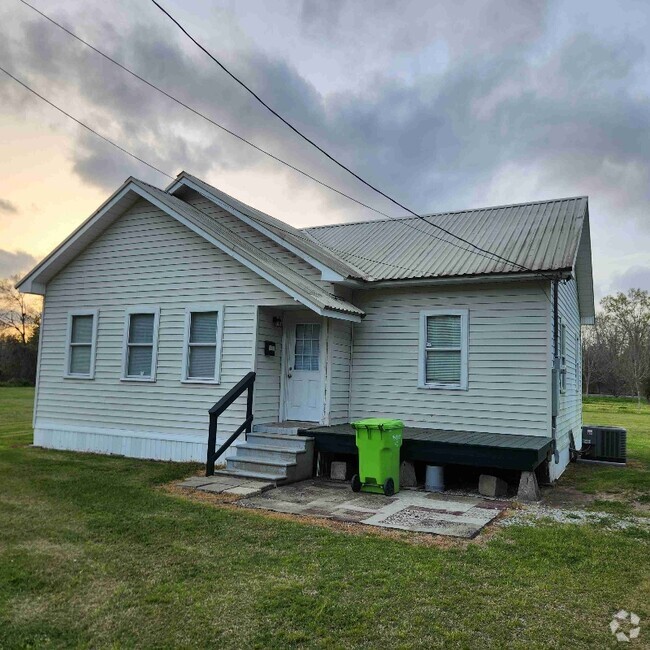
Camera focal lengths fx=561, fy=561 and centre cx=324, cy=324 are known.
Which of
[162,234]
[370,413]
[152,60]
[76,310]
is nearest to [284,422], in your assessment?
[370,413]

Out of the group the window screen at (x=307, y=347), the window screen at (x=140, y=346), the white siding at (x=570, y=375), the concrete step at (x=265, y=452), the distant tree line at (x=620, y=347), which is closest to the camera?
the concrete step at (x=265, y=452)

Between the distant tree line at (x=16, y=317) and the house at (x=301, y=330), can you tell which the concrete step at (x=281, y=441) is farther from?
the distant tree line at (x=16, y=317)

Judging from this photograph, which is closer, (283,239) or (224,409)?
(224,409)

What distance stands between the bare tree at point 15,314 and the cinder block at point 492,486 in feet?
191

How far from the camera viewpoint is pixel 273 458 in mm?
9320

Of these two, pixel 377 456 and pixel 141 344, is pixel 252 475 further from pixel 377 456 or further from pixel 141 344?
pixel 141 344

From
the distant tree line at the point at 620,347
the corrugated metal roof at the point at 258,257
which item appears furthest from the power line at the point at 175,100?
the distant tree line at the point at 620,347

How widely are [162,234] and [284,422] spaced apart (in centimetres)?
472

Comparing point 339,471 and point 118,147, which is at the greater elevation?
point 118,147

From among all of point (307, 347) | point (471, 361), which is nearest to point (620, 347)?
point (471, 361)

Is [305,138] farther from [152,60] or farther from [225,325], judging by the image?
[225,325]

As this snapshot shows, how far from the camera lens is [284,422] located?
10828 mm

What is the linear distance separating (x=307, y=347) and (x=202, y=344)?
208 cm

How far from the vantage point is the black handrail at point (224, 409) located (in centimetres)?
935
